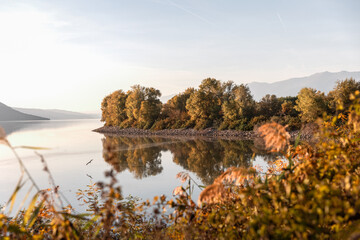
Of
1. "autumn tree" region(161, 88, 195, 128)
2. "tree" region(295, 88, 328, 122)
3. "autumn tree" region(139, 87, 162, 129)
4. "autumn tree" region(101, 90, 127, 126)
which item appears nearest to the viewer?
"tree" region(295, 88, 328, 122)

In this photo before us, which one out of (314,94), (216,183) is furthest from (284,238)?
(314,94)

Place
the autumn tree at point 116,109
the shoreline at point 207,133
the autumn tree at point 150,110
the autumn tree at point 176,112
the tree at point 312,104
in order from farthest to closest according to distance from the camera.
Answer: the autumn tree at point 116,109
the autumn tree at point 150,110
the autumn tree at point 176,112
the shoreline at point 207,133
the tree at point 312,104

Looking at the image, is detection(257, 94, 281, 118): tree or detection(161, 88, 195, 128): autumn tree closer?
detection(257, 94, 281, 118): tree

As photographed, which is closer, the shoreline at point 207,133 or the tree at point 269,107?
the shoreline at point 207,133

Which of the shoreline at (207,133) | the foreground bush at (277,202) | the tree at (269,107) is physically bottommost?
the shoreline at (207,133)

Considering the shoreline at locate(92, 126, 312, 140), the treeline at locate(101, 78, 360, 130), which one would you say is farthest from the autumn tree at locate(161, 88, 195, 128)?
the shoreline at locate(92, 126, 312, 140)

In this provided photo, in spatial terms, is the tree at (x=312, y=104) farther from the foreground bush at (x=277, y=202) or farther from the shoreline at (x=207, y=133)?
the foreground bush at (x=277, y=202)

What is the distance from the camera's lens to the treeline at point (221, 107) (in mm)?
29422

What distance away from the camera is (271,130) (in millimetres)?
2695

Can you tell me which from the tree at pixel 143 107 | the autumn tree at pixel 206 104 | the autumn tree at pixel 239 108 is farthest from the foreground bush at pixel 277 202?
the tree at pixel 143 107

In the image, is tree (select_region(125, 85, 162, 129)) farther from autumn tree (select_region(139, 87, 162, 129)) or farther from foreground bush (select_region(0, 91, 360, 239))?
foreground bush (select_region(0, 91, 360, 239))

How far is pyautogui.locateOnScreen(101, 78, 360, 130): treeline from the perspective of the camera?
2942 cm

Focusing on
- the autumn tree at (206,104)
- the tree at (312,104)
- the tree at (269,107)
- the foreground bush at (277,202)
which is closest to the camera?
the foreground bush at (277,202)

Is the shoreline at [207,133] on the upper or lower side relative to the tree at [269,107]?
lower
